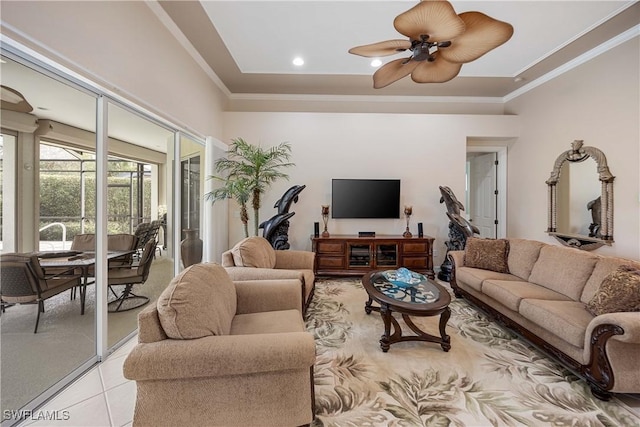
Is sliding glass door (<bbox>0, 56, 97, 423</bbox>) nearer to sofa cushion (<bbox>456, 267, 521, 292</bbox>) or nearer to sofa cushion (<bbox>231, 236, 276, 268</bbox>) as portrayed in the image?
sofa cushion (<bbox>231, 236, 276, 268</bbox>)

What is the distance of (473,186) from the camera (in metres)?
6.14

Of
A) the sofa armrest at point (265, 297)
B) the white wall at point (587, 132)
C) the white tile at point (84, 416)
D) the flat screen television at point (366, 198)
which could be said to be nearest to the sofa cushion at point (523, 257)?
the white wall at point (587, 132)

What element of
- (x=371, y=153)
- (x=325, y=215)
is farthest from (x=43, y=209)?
(x=371, y=153)

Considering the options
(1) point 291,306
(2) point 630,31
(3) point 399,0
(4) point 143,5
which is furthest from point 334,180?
(2) point 630,31

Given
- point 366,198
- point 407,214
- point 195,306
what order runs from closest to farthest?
1. point 195,306
2. point 407,214
3. point 366,198

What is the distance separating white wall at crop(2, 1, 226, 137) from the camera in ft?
5.31

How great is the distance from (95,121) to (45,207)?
2.57 ft

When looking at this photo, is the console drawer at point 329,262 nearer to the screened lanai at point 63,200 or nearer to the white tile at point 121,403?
the screened lanai at point 63,200

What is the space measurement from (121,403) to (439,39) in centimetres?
337

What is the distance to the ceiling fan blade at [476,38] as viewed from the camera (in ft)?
5.94

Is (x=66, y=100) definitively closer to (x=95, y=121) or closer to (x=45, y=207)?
(x=95, y=121)

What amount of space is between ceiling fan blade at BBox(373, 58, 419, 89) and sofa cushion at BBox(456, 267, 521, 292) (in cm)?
239

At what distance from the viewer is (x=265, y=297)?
6.99 ft

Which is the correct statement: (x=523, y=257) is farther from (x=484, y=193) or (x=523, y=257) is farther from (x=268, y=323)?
(x=268, y=323)
